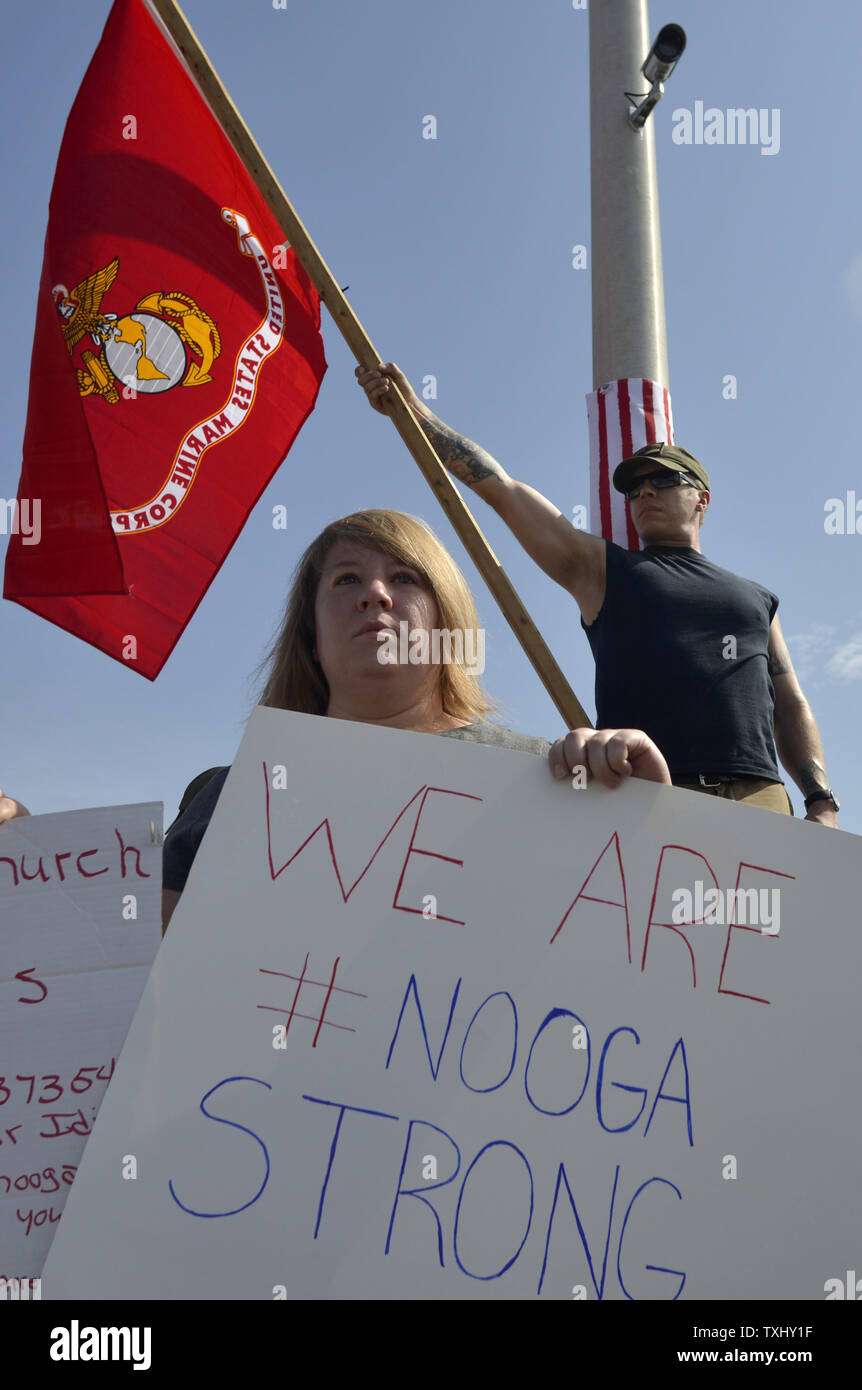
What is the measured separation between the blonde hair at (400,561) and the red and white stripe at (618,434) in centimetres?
187

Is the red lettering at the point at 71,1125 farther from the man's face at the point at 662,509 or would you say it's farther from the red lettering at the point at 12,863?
the man's face at the point at 662,509

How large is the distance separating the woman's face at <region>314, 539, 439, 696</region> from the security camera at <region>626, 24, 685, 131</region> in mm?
3118

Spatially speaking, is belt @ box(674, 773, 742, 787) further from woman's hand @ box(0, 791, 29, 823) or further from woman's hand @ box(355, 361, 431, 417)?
woman's hand @ box(0, 791, 29, 823)

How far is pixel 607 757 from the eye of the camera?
1403 millimetres

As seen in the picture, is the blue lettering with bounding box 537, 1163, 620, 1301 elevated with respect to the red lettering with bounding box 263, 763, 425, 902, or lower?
lower

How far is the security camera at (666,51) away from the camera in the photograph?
402cm

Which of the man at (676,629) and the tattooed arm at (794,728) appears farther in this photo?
the tattooed arm at (794,728)

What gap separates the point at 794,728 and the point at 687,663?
574 millimetres

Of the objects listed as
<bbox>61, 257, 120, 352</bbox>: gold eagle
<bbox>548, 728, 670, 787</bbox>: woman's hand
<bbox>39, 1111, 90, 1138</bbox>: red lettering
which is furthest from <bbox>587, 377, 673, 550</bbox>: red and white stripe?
<bbox>39, 1111, 90, 1138</bbox>: red lettering

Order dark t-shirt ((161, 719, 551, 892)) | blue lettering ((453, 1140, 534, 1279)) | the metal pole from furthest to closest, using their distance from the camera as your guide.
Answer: the metal pole, dark t-shirt ((161, 719, 551, 892)), blue lettering ((453, 1140, 534, 1279))

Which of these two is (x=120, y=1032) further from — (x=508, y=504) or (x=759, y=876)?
(x=508, y=504)

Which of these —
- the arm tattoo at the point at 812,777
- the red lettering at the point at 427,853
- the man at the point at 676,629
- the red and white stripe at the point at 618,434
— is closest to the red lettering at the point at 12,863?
the red lettering at the point at 427,853

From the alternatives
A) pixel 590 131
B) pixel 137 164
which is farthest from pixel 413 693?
pixel 590 131

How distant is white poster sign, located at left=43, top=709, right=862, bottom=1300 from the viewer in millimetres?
1155
